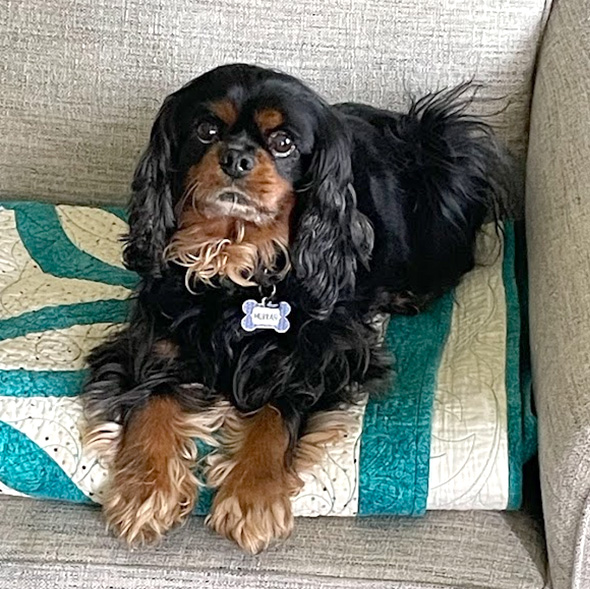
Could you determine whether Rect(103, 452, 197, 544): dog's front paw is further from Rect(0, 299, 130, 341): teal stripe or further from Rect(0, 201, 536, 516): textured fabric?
Rect(0, 299, 130, 341): teal stripe

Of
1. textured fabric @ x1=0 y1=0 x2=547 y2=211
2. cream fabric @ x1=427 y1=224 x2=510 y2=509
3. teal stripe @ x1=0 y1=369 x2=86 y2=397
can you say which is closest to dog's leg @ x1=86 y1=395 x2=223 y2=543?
teal stripe @ x1=0 y1=369 x2=86 y2=397

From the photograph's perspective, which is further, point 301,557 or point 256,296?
point 256,296

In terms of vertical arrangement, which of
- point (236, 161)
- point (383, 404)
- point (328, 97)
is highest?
point (236, 161)

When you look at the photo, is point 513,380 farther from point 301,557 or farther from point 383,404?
point 301,557

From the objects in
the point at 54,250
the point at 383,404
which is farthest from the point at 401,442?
the point at 54,250

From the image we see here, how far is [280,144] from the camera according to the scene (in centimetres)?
164

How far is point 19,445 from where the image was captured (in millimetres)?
1575

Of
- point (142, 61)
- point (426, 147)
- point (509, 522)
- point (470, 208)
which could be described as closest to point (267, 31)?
point (142, 61)

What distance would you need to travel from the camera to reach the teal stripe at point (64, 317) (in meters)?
1.83

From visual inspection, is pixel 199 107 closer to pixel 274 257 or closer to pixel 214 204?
pixel 214 204

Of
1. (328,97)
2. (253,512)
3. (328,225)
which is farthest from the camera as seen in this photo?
(328,97)

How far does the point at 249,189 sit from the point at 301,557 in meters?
0.54

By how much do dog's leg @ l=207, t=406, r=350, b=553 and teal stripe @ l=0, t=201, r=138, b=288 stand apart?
1.55 ft

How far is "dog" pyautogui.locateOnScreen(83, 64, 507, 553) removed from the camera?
155 centimetres
